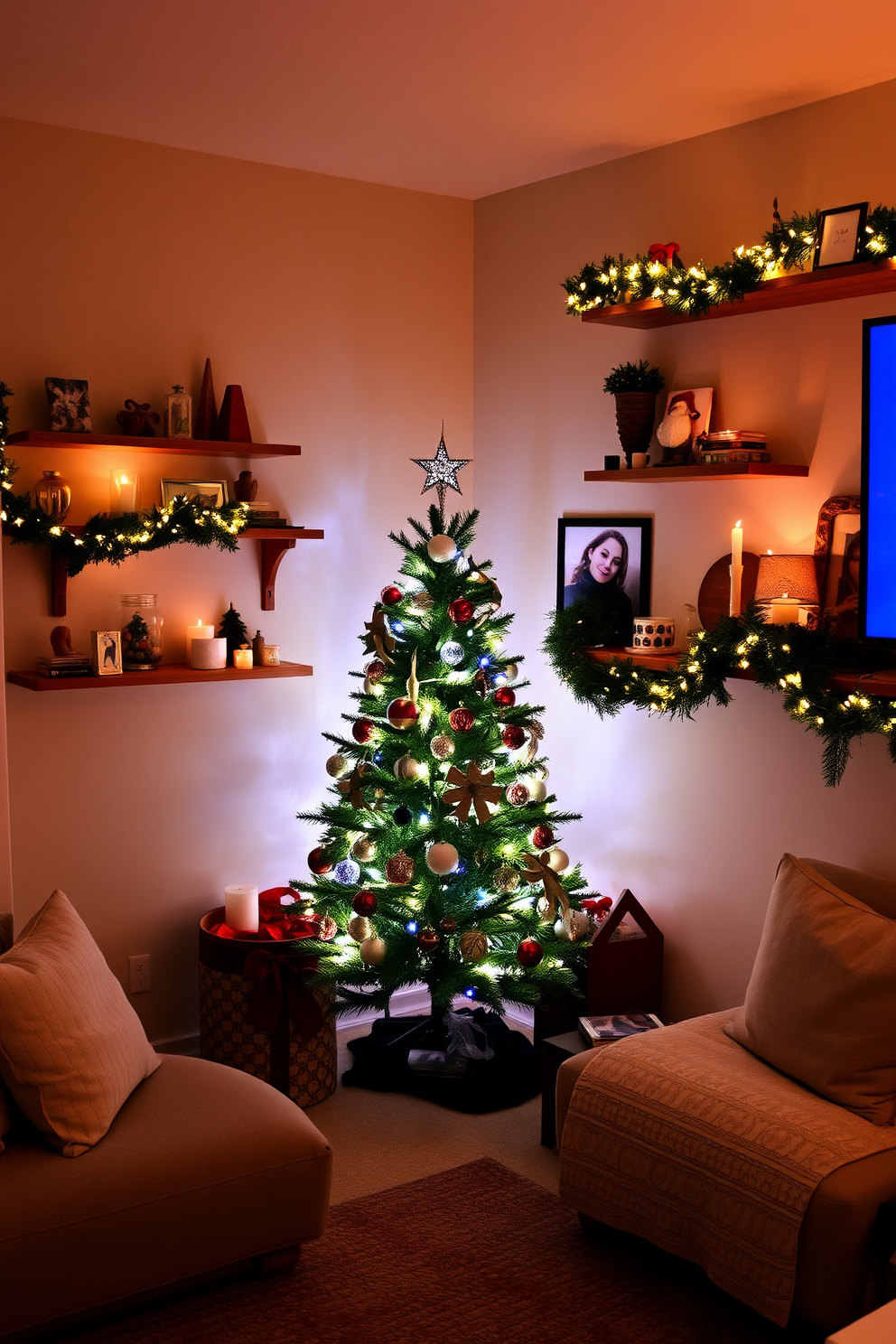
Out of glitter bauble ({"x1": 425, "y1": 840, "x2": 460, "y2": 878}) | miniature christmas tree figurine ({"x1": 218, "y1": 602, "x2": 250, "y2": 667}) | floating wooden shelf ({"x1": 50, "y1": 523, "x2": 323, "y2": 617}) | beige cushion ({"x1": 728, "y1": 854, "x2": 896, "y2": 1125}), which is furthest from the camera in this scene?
miniature christmas tree figurine ({"x1": 218, "y1": 602, "x2": 250, "y2": 667})

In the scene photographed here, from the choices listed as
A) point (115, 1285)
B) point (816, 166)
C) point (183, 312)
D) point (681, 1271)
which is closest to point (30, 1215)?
point (115, 1285)

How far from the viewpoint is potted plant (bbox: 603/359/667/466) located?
3.60 m

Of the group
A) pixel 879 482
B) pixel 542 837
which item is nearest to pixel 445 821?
pixel 542 837

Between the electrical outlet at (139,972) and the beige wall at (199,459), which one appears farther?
the electrical outlet at (139,972)

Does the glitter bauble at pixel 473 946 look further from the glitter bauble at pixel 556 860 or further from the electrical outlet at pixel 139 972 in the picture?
the electrical outlet at pixel 139 972

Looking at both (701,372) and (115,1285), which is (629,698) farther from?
(115,1285)

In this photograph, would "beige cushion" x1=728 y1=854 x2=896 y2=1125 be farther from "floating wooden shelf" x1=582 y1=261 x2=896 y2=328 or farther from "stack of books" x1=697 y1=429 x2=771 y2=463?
"floating wooden shelf" x1=582 y1=261 x2=896 y2=328

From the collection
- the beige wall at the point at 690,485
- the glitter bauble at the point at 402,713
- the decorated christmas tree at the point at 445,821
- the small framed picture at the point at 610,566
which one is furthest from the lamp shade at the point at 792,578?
the glitter bauble at the point at 402,713

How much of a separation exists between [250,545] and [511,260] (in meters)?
1.35

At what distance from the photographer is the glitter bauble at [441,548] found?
11.4 feet

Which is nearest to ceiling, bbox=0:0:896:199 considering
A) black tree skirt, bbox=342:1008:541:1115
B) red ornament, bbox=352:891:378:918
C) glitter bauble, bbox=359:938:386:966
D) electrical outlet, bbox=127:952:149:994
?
red ornament, bbox=352:891:378:918

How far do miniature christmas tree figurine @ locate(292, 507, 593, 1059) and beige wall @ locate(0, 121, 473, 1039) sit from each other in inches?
21.9

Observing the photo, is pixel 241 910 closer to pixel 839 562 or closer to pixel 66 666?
pixel 66 666

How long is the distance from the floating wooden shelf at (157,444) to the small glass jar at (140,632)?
45cm
